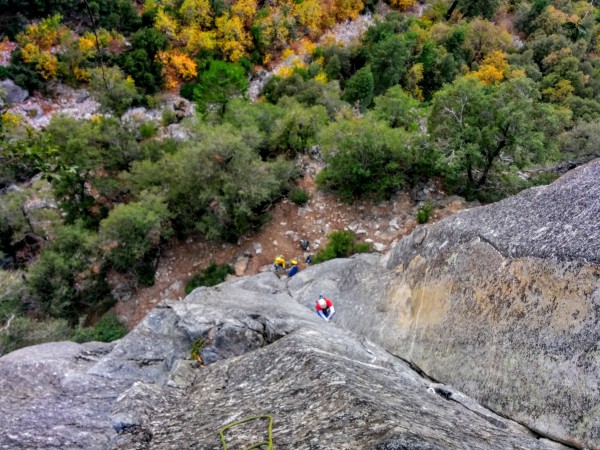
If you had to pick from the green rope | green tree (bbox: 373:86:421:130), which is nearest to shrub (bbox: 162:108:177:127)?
green tree (bbox: 373:86:421:130)

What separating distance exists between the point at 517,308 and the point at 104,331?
63.9ft

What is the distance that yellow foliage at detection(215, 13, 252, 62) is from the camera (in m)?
47.4

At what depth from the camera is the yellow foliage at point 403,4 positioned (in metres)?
59.1

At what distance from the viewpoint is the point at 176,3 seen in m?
48.8

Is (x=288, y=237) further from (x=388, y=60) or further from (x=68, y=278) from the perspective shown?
(x=388, y=60)

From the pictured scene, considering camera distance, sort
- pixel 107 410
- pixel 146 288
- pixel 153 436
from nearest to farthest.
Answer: pixel 153 436, pixel 107 410, pixel 146 288

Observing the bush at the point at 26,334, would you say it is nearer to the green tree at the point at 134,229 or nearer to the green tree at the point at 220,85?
the green tree at the point at 134,229

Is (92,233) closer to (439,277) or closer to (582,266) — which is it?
(439,277)

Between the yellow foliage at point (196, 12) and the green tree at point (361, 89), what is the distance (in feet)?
61.1

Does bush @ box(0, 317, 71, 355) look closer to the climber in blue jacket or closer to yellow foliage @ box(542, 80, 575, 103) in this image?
the climber in blue jacket

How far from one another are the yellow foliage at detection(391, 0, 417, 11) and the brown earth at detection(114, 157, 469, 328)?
4610 centimetres

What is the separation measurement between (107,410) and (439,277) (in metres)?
8.29

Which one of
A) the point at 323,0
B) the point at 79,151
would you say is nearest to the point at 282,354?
the point at 79,151

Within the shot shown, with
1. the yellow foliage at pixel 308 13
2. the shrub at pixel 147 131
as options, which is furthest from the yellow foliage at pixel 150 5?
the shrub at pixel 147 131
